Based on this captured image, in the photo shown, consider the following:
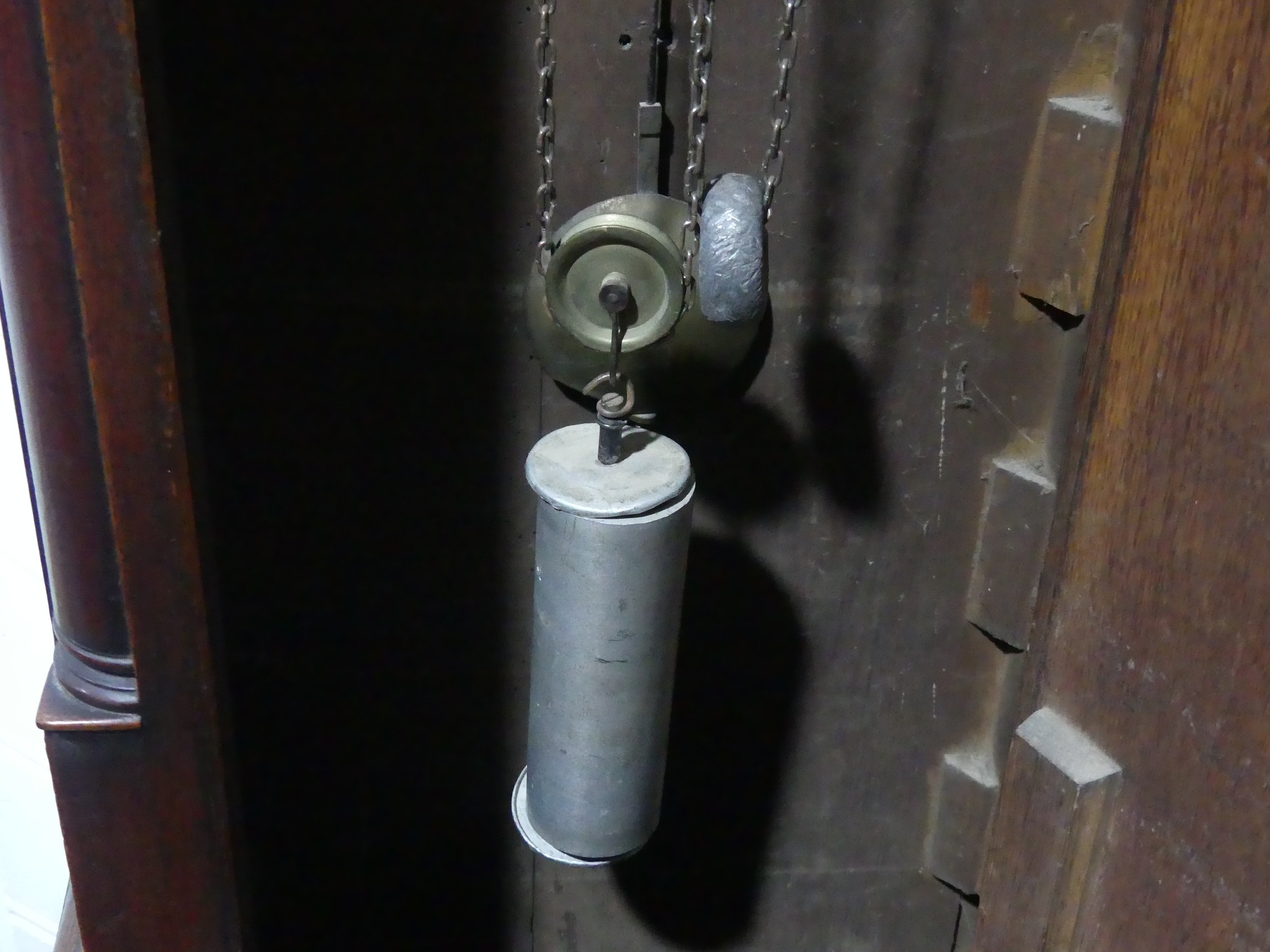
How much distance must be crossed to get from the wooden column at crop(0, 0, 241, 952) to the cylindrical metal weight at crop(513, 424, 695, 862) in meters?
0.23

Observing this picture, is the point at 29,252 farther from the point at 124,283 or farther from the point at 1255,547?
the point at 1255,547

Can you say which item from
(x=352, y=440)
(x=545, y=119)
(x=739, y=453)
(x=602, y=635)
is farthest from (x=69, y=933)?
(x=545, y=119)

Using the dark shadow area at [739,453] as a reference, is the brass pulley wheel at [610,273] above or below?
above

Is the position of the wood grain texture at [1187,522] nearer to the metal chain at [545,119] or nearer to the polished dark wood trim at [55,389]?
the metal chain at [545,119]

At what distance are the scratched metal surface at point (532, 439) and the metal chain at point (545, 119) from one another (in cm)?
8

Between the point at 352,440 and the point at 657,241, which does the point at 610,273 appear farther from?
the point at 352,440

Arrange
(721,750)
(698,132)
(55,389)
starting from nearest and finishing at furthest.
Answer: (55,389) → (698,132) → (721,750)

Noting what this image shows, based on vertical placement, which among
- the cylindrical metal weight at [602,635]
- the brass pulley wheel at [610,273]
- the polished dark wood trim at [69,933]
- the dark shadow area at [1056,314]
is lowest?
the polished dark wood trim at [69,933]

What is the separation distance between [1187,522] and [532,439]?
557 mm

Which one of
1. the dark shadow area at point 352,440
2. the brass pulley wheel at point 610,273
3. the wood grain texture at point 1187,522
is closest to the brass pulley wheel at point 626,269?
the brass pulley wheel at point 610,273

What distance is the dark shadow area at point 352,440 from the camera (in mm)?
936

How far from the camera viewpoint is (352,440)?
41.9 inches

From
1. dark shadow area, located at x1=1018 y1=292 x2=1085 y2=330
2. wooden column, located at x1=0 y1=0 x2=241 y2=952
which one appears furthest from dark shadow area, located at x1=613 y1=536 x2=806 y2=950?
wooden column, located at x1=0 y1=0 x2=241 y2=952

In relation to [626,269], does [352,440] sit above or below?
below
